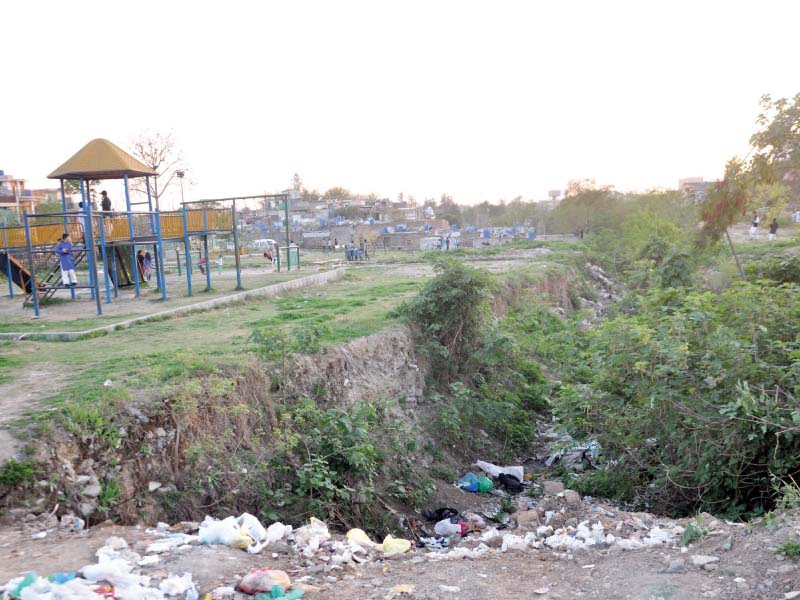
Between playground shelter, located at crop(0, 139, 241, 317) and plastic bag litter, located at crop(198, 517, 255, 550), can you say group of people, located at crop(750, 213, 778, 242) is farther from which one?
plastic bag litter, located at crop(198, 517, 255, 550)

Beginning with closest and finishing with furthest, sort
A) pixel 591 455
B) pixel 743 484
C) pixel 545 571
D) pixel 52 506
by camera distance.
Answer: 1. pixel 545 571
2. pixel 52 506
3. pixel 743 484
4. pixel 591 455

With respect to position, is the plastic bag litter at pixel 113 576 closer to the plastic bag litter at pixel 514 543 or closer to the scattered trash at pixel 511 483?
the plastic bag litter at pixel 514 543

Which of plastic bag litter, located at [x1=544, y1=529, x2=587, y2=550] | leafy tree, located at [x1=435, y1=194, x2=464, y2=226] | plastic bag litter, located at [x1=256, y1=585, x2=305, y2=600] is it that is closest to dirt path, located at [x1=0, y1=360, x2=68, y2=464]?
plastic bag litter, located at [x1=256, y1=585, x2=305, y2=600]

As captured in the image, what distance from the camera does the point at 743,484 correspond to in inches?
255

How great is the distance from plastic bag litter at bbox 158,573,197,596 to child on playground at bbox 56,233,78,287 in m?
10.5

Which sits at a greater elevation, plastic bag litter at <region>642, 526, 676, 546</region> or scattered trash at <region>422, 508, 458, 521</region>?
plastic bag litter at <region>642, 526, 676, 546</region>

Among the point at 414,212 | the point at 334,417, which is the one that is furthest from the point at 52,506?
the point at 414,212

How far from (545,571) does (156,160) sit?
36643 millimetres

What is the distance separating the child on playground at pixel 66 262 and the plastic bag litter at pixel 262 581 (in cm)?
1063

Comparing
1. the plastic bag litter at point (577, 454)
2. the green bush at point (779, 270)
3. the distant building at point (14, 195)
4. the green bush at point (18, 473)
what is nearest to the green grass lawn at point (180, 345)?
the green bush at point (18, 473)

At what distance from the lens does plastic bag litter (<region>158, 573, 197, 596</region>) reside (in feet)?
13.2

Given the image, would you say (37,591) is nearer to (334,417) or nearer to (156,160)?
(334,417)

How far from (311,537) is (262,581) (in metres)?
1.04

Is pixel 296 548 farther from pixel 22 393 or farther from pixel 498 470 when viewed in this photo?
pixel 498 470
